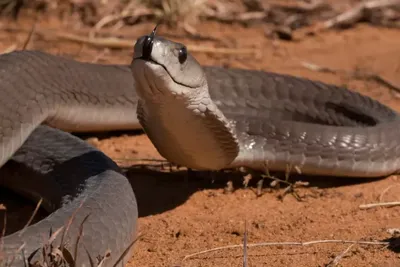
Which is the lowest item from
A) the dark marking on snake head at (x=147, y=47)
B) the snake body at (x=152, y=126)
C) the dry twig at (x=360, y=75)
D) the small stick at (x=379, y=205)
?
the dry twig at (x=360, y=75)

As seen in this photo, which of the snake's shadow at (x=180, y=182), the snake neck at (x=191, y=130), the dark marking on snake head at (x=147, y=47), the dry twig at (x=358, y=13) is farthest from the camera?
the dry twig at (x=358, y=13)

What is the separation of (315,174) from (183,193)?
2.60ft

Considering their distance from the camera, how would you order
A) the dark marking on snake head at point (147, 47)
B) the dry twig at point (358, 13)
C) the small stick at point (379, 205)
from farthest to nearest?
the dry twig at point (358, 13)
the small stick at point (379, 205)
the dark marking on snake head at point (147, 47)

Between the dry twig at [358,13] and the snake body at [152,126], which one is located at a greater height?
the snake body at [152,126]

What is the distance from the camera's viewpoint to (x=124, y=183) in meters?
4.06

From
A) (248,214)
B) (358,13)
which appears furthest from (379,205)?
(358,13)

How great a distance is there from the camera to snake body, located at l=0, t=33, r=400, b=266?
3.83 m

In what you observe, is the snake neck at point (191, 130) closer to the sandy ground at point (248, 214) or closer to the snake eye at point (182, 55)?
the snake eye at point (182, 55)

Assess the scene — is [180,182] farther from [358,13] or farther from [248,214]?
[358,13]

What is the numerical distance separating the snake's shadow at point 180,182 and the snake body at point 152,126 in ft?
0.39

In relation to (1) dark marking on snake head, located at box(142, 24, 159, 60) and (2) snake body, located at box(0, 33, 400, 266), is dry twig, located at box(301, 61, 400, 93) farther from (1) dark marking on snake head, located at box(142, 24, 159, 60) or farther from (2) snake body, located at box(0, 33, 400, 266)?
(1) dark marking on snake head, located at box(142, 24, 159, 60)

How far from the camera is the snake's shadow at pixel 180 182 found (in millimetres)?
4742

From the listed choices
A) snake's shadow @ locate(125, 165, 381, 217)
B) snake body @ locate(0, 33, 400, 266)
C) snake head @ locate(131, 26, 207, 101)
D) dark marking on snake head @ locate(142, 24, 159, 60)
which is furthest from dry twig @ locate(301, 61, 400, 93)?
dark marking on snake head @ locate(142, 24, 159, 60)

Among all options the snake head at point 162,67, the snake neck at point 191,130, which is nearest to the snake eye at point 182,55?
the snake head at point 162,67
